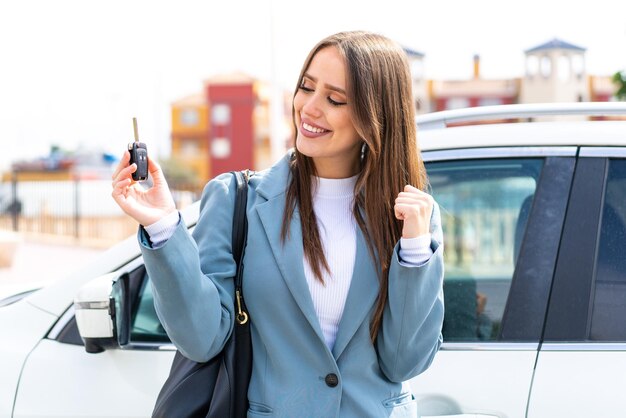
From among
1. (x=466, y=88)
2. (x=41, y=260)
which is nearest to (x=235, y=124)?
(x=466, y=88)

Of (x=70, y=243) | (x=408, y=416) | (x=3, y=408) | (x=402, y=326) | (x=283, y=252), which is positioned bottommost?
(x=70, y=243)

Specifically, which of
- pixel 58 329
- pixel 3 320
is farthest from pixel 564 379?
pixel 3 320

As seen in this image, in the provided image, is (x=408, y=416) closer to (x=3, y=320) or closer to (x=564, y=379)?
(x=564, y=379)

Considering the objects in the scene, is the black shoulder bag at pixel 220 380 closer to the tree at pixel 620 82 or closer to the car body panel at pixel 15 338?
the car body panel at pixel 15 338

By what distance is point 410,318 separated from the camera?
190cm

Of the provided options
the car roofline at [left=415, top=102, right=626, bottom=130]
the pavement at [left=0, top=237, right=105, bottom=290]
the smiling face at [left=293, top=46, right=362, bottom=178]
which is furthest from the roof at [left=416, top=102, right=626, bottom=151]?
the pavement at [left=0, top=237, right=105, bottom=290]

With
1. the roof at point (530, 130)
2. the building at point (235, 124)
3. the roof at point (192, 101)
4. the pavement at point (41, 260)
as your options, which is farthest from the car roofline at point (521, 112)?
the roof at point (192, 101)

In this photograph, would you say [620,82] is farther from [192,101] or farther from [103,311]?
[192,101]

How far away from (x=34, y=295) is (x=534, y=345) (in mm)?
1566

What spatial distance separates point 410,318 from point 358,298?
128 millimetres

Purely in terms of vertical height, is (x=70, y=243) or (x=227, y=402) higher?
(x=227, y=402)

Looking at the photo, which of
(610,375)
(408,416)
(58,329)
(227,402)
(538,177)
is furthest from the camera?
(58,329)

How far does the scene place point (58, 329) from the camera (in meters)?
2.62

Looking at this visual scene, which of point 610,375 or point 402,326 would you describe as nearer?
point 402,326
